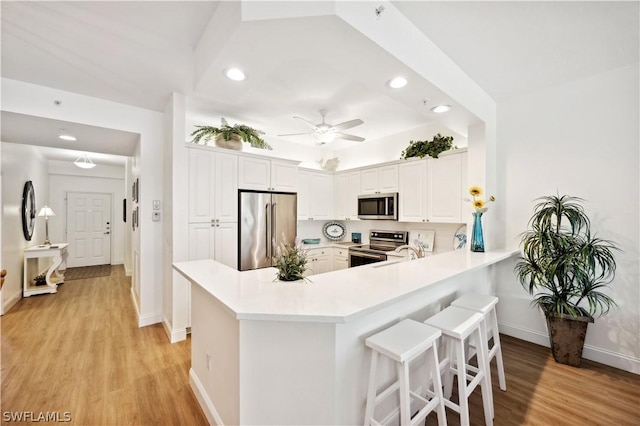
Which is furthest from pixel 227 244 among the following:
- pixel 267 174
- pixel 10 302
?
pixel 10 302

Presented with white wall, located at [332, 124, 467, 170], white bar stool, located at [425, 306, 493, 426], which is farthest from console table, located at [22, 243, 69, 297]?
white bar stool, located at [425, 306, 493, 426]

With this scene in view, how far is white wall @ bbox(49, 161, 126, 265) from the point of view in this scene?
21.7ft

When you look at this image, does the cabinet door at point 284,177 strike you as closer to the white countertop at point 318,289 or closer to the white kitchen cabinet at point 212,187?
the white kitchen cabinet at point 212,187

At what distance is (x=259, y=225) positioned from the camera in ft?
12.0

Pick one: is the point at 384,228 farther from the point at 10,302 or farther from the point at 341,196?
the point at 10,302

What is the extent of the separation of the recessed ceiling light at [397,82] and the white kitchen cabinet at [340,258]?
292 cm

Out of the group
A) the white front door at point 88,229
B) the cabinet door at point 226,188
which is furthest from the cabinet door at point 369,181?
the white front door at point 88,229

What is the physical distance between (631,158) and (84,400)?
194 inches

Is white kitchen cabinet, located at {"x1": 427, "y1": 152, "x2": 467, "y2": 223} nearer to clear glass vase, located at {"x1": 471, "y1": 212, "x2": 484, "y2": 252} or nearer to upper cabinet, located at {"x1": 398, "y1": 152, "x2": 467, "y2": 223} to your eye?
upper cabinet, located at {"x1": 398, "y1": 152, "x2": 467, "y2": 223}

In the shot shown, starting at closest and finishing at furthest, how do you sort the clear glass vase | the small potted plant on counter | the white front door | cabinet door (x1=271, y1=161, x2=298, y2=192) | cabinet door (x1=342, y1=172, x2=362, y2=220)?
the small potted plant on counter, the clear glass vase, cabinet door (x1=271, y1=161, x2=298, y2=192), cabinet door (x1=342, y1=172, x2=362, y2=220), the white front door

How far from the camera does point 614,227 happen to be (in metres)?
2.46

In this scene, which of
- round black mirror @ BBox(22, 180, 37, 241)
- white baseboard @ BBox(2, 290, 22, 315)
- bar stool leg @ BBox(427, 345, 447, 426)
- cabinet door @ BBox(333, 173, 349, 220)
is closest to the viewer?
bar stool leg @ BBox(427, 345, 447, 426)

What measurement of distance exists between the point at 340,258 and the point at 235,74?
343 centimetres

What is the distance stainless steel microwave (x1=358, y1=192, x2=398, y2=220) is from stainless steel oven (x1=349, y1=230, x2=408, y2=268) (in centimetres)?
38
